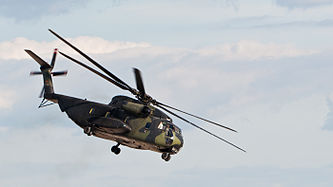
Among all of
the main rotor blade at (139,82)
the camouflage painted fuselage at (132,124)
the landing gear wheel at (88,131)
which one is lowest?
the landing gear wheel at (88,131)

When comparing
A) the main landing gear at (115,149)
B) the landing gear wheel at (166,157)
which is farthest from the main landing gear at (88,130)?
the landing gear wheel at (166,157)

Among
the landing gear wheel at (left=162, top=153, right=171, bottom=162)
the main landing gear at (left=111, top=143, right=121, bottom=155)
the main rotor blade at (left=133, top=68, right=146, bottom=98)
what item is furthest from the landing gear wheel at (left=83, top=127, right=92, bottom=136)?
the landing gear wheel at (left=162, top=153, right=171, bottom=162)

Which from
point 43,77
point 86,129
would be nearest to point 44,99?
point 43,77

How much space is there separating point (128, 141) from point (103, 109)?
3.71 m

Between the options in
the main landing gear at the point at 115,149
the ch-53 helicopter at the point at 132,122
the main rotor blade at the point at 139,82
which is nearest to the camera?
the main rotor blade at the point at 139,82

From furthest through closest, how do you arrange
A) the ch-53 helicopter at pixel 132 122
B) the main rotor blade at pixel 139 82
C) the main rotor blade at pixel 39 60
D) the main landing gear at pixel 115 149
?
the main rotor blade at pixel 39 60 → the main landing gear at pixel 115 149 → the ch-53 helicopter at pixel 132 122 → the main rotor blade at pixel 139 82

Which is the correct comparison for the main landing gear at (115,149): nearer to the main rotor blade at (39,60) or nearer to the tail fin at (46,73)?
the tail fin at (46,73)

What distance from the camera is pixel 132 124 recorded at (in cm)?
4922

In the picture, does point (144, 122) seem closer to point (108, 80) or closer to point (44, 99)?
point (108, 80)

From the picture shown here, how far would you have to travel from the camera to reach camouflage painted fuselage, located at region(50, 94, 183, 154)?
48844mm

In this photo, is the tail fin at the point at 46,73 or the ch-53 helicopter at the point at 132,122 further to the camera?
the tail fin at the point at 46,73

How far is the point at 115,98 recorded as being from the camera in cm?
5131

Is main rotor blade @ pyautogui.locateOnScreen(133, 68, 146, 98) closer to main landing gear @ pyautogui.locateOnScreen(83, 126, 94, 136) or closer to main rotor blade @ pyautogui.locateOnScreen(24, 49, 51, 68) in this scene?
main landing gear @ pyautogui.locateOnScreen(83, 126, 94, 136)

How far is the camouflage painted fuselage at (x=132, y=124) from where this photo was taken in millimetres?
48844
